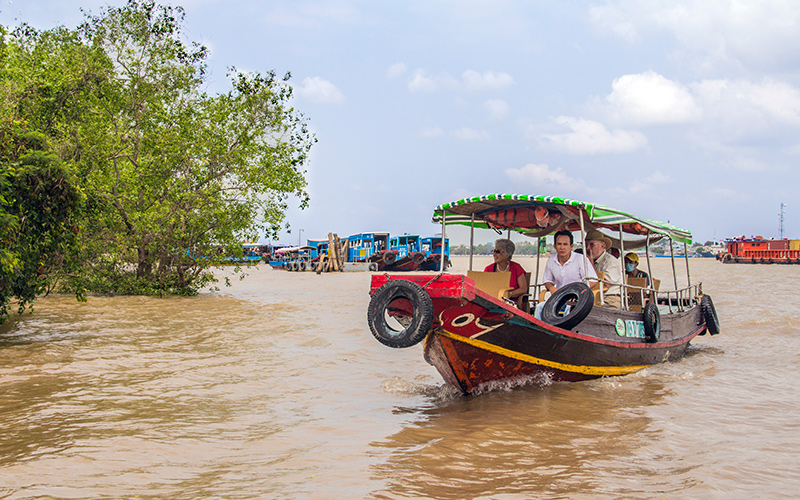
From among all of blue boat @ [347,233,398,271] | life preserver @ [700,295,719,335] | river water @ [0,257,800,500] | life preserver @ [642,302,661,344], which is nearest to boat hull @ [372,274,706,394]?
life preserver @ [642,302,661,344]

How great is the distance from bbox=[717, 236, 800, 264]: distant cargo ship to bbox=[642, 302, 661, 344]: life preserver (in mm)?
53066

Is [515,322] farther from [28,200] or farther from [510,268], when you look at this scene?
[28,200]

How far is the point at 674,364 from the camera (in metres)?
8.84

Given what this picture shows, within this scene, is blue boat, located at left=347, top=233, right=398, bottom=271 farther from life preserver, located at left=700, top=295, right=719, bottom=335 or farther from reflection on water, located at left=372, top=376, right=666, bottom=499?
reflection on water, located at left=372, top=376, right=666, bottom=499

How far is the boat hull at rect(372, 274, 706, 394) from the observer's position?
5430 millimetres

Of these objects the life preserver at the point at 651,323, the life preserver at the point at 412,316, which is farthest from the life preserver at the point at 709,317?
the life preserver at the point at 412,316

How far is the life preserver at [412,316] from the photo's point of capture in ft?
16.6

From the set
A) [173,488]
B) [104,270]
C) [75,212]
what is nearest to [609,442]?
[173,488]

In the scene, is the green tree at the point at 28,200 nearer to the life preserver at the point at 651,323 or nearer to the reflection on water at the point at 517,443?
the reflection on water at the point at 517,443

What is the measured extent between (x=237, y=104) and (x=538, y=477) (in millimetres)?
15438

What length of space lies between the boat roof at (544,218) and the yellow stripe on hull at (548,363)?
168 cm

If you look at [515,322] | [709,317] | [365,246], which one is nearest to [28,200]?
[515,322]

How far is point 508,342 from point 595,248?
8.19 ft

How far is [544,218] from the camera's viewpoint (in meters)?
7.21
